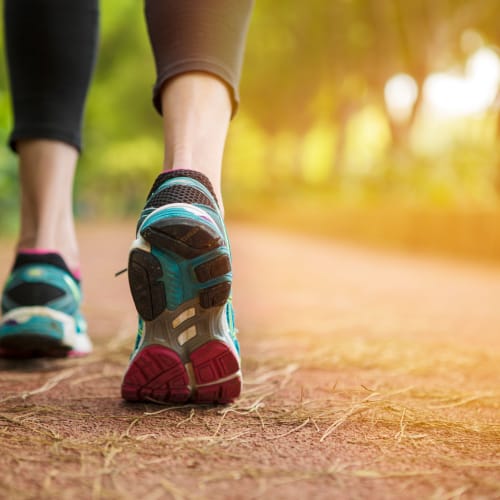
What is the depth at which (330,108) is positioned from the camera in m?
10.6

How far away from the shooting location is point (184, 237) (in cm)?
71

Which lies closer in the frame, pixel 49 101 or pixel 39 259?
pixel 39 259

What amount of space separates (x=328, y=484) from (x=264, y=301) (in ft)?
5.02

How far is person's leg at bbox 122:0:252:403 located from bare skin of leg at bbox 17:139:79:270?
0.33 metres

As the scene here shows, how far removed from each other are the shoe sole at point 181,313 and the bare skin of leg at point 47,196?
16.3 inches

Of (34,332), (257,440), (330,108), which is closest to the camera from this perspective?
(257,440)

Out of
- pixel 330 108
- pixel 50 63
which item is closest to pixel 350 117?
pixel 330 108

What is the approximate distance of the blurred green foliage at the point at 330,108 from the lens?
18.2 ft

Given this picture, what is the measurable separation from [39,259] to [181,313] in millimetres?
414

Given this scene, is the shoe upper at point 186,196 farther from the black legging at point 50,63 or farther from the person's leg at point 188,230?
the black legging at point 50,63

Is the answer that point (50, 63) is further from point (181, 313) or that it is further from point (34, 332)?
point (181, 313)

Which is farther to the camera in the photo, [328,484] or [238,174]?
[238,174]

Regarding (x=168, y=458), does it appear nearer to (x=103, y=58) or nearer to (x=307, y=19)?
(x=307, y=19)

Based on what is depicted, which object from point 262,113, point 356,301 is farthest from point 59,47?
point 262,113
